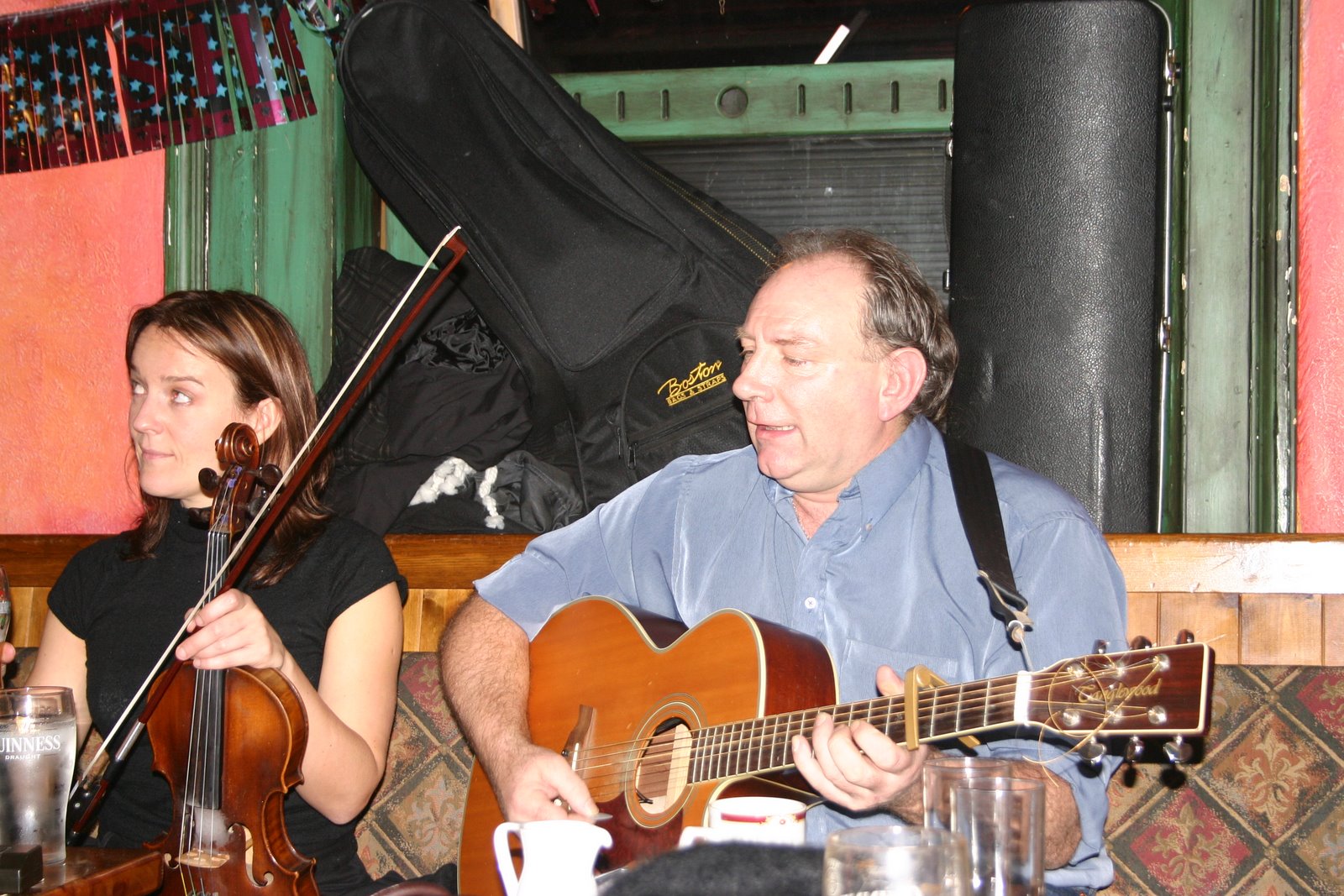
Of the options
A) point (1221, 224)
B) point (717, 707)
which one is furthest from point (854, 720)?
point (1221, 224)

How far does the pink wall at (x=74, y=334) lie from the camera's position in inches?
107

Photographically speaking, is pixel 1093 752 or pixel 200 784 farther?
pixel 200 784

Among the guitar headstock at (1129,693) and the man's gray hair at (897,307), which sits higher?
the man's gray hair at (897,307)

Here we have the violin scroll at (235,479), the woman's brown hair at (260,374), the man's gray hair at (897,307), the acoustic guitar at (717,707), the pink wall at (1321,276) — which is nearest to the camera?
the acoustic guitar at (717,707)

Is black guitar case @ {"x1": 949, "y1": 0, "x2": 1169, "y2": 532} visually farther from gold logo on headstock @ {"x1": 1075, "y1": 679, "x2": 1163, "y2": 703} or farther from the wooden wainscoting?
gold logo on headstock @ {"x1": 1075, "y1": 679, "x2": 1163, "y2": 703}

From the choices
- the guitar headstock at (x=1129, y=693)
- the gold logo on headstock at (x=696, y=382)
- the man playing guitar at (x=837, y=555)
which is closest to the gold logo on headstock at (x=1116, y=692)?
the guitar headstock at (x=1129, y=693)

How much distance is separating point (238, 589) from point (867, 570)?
0.85 m

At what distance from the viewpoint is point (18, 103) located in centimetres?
279

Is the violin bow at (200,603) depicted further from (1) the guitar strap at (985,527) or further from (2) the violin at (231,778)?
(1) the guitar strap at (985,527)

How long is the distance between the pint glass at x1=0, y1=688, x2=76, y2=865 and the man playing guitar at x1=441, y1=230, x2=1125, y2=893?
0.52 metres

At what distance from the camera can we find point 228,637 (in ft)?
4.80

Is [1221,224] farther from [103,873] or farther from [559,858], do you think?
[103,873]

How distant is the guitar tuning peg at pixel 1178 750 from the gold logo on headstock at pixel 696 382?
1.19 m

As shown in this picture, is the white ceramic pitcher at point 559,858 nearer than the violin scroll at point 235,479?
Yes
